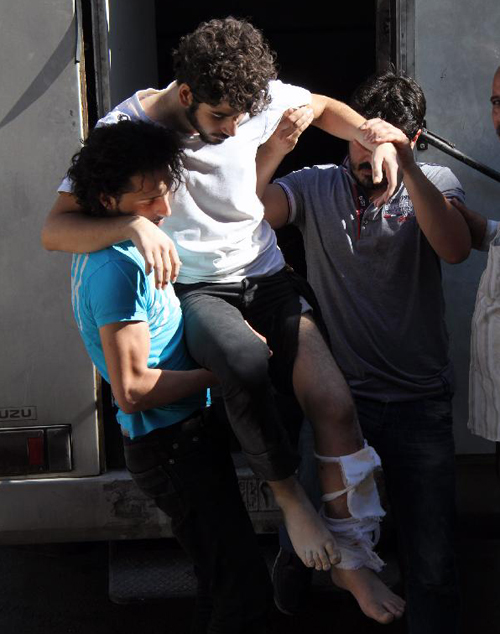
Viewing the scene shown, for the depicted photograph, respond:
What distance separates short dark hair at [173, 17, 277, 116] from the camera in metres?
2.44

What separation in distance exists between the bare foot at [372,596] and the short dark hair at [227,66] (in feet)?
4.24

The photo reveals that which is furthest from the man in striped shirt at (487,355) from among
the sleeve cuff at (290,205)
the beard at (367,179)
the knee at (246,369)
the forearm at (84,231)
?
the forearm at (84,231)

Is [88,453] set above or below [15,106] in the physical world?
below

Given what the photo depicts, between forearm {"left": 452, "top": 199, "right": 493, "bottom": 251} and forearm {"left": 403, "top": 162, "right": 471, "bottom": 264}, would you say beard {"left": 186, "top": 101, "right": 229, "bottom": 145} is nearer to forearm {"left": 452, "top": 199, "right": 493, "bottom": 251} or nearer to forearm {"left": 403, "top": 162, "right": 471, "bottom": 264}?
forearm {"left": 403, "top": 162, "right": 471, "bottom": 264}

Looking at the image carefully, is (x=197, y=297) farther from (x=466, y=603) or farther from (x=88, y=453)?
(x=466, y=603)

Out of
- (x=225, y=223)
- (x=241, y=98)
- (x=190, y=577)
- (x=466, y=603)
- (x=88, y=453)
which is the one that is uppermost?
(x=241, y=98)

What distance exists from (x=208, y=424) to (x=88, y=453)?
807mm

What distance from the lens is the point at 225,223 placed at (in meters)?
2.71

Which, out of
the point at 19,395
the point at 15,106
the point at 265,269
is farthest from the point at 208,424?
the point at 15,106

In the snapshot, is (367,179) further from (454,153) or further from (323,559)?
(323,559)

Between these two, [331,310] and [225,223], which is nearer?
[225,223]

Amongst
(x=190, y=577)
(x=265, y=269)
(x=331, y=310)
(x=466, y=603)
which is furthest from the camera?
(x=466, y=603)

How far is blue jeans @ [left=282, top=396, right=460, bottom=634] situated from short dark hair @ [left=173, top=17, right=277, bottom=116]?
112 cm

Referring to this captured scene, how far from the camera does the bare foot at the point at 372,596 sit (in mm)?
2570
